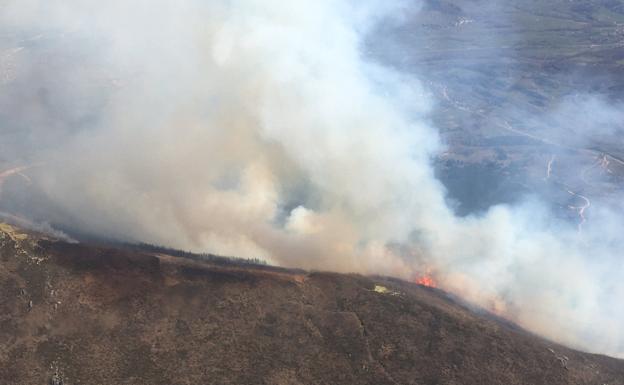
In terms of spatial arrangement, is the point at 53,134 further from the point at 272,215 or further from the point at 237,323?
the point at 237,323

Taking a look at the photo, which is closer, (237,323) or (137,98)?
(237,323)

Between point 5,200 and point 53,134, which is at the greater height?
point 53,134

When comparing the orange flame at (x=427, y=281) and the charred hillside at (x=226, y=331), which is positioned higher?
the orange flame at (x=427, y=281)

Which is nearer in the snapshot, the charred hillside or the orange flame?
the charred hillside

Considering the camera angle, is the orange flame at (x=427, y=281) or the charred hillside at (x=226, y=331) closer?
the charred hillside at (x=226, y=331)

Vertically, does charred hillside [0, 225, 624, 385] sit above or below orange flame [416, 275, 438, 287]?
below

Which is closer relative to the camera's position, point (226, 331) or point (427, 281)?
point (226, 331)

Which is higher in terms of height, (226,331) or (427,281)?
(427,281)

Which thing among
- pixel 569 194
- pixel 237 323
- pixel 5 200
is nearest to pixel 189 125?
pixel 5 200
